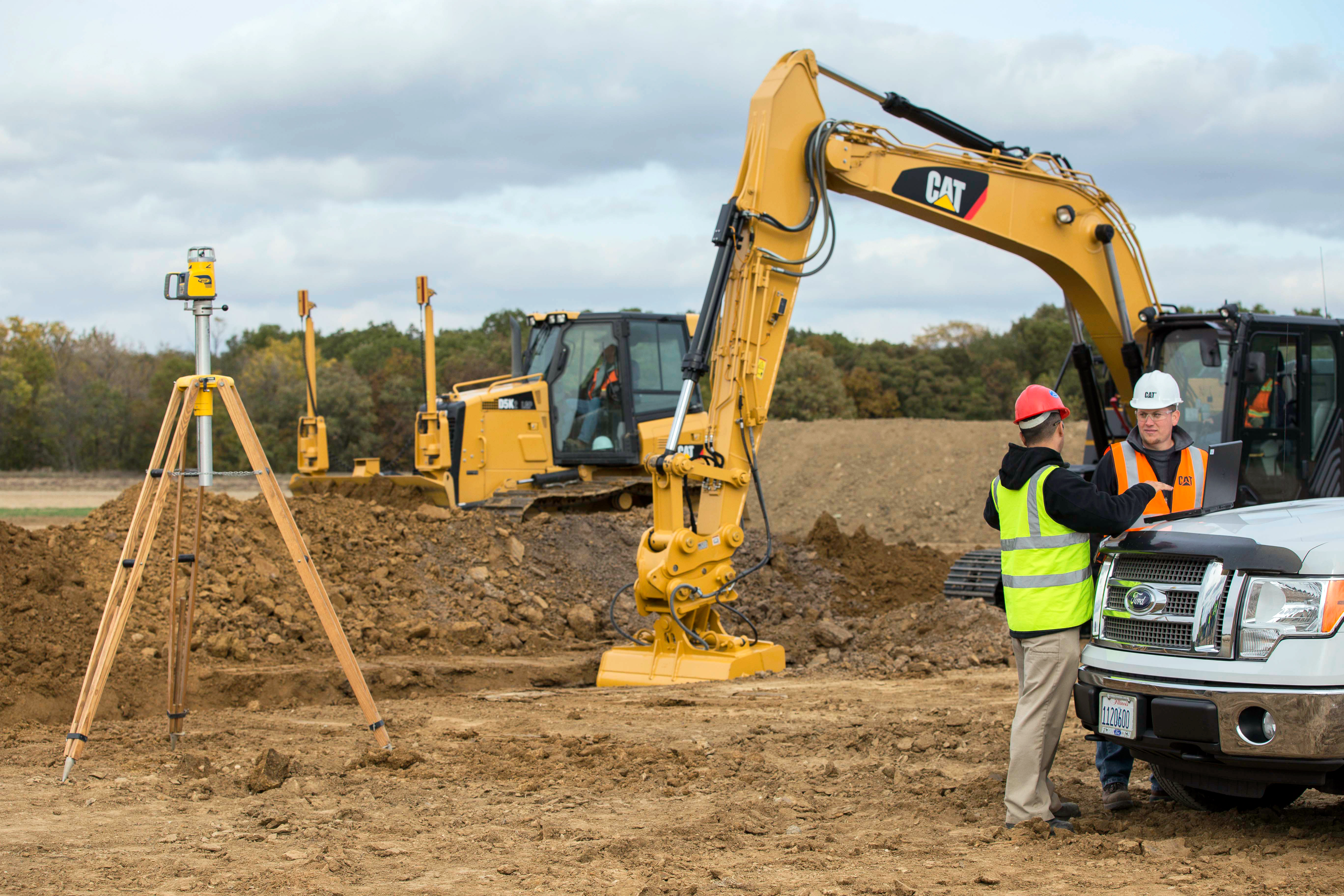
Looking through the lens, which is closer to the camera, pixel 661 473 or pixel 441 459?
pixel 661 473

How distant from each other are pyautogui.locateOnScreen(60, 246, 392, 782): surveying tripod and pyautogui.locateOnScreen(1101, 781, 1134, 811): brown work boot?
12.7 ft

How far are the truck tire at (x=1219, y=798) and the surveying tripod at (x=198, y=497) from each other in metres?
4.12

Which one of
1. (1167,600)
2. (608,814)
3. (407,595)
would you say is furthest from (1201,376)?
(407,595)

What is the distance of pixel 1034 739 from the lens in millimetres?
5004

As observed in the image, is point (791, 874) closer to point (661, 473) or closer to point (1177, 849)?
point (1177, 849)

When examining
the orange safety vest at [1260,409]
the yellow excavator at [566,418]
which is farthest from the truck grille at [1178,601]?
the yellow excavator at [566,418]

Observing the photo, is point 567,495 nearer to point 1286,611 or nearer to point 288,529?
point 288,529

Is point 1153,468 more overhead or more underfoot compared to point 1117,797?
more overhead

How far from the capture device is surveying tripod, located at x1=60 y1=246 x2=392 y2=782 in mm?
6219

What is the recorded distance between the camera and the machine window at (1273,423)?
8.77 m

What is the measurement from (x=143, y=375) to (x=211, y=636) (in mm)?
46738

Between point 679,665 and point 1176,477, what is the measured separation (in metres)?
4.86

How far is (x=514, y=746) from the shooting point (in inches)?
278

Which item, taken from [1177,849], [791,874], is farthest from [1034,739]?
[791,874]
